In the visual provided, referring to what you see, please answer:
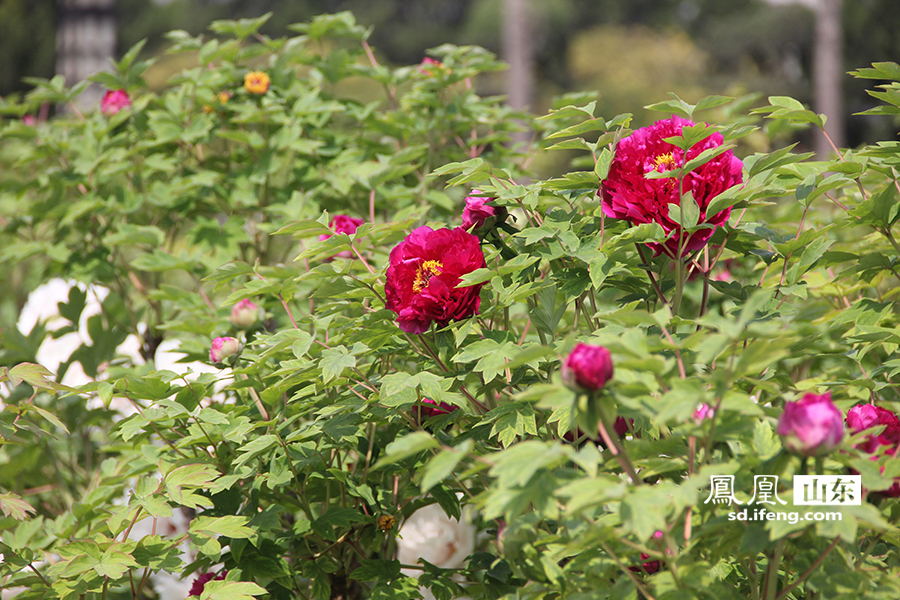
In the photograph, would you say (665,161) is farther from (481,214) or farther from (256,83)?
(256,83)

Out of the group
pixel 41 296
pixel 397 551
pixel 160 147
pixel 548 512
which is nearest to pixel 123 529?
pixel 397 551

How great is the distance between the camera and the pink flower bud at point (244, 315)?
1176 millimetres

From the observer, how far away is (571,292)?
86cm

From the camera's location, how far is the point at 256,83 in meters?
1.69

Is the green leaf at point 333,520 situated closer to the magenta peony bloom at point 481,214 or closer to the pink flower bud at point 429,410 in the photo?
the pink flower bud at point 429,410

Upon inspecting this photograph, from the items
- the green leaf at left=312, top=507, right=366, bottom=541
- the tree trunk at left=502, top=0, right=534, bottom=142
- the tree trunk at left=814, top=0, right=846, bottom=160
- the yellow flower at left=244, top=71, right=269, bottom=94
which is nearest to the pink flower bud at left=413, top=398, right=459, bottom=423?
the green leaf at left=312, top=507, right=366, bottom=541

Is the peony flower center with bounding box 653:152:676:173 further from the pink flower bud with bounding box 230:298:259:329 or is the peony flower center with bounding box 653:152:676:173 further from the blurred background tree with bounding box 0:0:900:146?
the blurred background tree with bounding box 0:0:900:146

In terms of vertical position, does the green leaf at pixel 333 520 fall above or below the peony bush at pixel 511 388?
below

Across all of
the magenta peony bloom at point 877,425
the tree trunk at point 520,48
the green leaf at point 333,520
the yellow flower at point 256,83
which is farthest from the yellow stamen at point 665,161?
the tree trunk at point 520,48

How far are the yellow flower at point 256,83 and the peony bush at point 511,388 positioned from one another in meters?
0.06

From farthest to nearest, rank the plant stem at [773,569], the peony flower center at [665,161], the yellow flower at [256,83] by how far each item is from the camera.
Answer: the yellow flower at [256,83] → the peony flower center at [665,161] → the plant stem at [773,569]

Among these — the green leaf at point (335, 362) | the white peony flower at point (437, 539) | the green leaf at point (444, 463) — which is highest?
the green leaf at point (444, 463)

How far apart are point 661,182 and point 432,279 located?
292 mm

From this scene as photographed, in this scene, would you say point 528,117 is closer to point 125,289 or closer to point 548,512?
point 125,289
